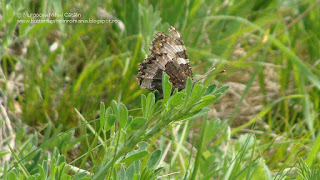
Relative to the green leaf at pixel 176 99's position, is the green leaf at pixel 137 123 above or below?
below

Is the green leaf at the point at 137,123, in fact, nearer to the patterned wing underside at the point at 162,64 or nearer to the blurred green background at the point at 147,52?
the patterned wing underside at the point at 162,64

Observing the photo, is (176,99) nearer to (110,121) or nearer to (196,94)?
(196,94)

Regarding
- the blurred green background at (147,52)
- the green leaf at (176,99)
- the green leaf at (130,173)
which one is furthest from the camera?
the blurred green background at (147,52)

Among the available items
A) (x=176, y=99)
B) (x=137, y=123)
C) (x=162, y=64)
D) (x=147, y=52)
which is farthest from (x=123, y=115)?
(x=147, y=52)

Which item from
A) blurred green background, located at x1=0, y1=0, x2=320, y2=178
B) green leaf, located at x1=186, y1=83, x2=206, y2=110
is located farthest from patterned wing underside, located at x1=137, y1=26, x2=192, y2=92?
green leaf, located at x1=186, y1=83, x2=206, y2=110

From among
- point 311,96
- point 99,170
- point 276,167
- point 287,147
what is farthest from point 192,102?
point 311,96

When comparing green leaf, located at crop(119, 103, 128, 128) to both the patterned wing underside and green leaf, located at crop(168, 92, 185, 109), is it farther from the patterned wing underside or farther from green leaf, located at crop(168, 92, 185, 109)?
the patterned wing underside

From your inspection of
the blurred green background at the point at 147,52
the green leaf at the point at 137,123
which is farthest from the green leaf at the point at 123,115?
the blurred green background at the point at 147,52
